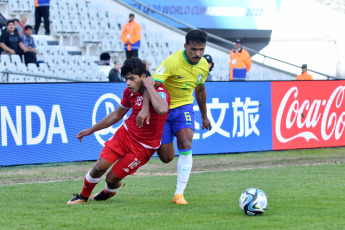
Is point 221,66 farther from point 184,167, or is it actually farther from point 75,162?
point 184,167

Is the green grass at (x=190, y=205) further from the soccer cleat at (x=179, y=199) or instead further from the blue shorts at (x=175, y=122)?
the blue shorts at (x=175, y=122)

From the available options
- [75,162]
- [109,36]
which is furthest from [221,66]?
[75,162]

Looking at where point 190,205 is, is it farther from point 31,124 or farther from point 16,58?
point 16,58

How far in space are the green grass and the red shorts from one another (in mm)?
486

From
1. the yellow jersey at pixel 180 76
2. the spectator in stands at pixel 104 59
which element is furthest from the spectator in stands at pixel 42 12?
the yellow jersey at pixel 180 76

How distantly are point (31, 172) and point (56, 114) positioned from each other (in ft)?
4.37

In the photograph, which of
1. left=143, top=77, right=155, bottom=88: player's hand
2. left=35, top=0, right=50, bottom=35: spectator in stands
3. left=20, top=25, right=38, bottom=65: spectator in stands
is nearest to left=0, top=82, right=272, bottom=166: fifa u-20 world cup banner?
left=20, top=25, right=38, bottom=65: spectator in stands

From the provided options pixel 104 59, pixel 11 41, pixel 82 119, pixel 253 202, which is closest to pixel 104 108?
pixel 82 119

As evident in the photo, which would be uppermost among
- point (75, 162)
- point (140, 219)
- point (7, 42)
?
point (7, 42)

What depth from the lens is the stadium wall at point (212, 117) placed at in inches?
522

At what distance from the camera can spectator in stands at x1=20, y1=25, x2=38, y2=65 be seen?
19.2 metres

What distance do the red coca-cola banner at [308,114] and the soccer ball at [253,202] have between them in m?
8.70

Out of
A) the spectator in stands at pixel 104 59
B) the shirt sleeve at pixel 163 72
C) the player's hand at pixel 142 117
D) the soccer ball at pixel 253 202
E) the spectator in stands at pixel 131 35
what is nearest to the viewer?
the soccer ball at pixel 253 202

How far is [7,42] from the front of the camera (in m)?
18.8
